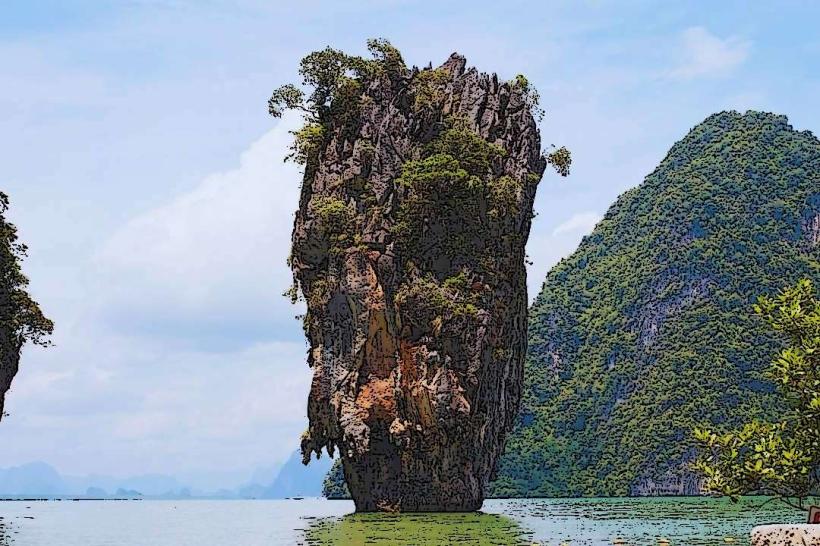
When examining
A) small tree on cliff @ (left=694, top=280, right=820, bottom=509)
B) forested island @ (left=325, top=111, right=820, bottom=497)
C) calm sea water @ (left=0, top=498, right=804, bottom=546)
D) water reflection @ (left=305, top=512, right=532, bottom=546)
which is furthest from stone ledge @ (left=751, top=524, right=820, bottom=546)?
forested island @ (left=325, top=111, right=820, bottom=497)

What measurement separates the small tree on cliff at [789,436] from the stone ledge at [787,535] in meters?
1.19

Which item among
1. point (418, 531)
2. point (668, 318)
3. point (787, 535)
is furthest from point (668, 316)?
point (787, 535)

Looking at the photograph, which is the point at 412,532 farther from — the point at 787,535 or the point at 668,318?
the point at 668,318

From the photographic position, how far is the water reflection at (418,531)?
83.2 ft

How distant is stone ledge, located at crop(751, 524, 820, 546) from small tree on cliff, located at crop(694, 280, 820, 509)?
119cm

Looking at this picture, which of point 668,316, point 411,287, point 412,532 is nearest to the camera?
point 412,532

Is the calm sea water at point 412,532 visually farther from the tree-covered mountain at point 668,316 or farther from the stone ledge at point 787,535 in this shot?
the tree-covered mountain at point 668,316

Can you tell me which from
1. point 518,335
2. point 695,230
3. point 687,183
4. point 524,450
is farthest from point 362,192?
point 687,183

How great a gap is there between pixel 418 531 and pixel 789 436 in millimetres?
13071

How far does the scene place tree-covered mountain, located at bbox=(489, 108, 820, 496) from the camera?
89.4m

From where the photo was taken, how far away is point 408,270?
39906mm

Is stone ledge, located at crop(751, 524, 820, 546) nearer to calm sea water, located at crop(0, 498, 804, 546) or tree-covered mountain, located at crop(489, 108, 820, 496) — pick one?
calm sea water, located at crop(0, 498, 804, 546)

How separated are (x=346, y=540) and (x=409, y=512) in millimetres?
14632

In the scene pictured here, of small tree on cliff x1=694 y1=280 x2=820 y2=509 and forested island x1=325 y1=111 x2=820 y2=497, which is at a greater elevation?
forested island x1=325 y1=111 x2=820 y2=497
